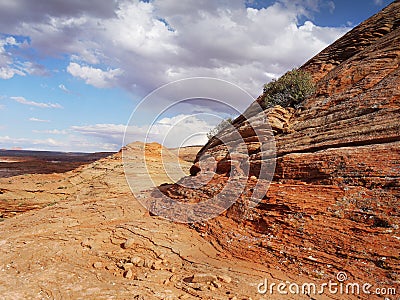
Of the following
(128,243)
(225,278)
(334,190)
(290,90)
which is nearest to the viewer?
(225,278)

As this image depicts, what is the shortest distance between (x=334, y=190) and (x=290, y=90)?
825 cm

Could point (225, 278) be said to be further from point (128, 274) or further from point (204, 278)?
point (128, 274)

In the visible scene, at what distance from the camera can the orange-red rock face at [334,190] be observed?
288 inches

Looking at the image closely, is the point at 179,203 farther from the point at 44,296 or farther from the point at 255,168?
the point at 44,296

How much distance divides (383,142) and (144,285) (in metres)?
8.64

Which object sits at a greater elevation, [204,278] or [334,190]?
[334,190]

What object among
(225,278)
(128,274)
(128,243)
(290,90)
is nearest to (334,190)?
(225,278)

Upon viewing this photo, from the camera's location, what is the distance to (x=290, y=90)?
1558 centimetres

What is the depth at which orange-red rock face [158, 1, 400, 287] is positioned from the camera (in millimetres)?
7309

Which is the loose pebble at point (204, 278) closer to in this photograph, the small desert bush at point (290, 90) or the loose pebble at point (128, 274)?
the loose pebble at point (128, 274)

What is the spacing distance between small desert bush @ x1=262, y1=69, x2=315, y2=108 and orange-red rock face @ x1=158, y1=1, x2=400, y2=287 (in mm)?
1496

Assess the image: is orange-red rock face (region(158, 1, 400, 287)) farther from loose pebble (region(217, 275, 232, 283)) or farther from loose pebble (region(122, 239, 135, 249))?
loose pebble (region(122, 239, 135, 249))

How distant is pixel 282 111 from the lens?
1397cm

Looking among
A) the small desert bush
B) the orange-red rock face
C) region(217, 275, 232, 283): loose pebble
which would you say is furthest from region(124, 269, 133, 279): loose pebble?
the small desert bush
